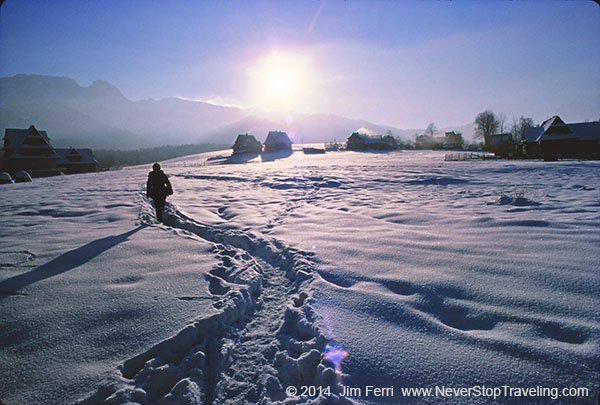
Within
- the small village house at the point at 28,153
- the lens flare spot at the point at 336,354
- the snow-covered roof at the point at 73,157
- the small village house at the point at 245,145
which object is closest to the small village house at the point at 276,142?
the small village house at the point at 245,145

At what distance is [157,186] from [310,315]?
6.95 m

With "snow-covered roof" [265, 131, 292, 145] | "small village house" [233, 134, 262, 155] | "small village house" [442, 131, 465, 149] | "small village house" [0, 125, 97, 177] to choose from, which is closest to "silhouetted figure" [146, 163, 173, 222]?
"small village house" [0, 125, 97, 177]

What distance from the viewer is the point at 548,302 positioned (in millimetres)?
2938

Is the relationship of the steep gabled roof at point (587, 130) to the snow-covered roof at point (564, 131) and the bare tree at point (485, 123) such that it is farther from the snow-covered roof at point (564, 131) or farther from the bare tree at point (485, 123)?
the bare tree at point (485, 123)

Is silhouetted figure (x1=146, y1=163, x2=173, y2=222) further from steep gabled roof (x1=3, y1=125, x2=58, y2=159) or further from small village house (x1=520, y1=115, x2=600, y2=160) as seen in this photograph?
small village house (x1=520, y1=115, x2=600, y2=160)

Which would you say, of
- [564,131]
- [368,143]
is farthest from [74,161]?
[564,131]

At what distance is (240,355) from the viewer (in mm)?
2719

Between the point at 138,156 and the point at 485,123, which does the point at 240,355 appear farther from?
the point at 138,156

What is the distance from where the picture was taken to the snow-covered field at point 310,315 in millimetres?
2168

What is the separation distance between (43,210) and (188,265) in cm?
860

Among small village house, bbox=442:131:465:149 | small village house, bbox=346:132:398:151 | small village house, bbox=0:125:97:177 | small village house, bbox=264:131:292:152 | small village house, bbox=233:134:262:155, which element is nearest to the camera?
small village house, bbox=0:125:97:177

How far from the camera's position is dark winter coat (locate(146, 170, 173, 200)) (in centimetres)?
799

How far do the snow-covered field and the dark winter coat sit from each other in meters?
2.14

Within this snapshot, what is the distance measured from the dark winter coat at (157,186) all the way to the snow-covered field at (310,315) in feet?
7.02
